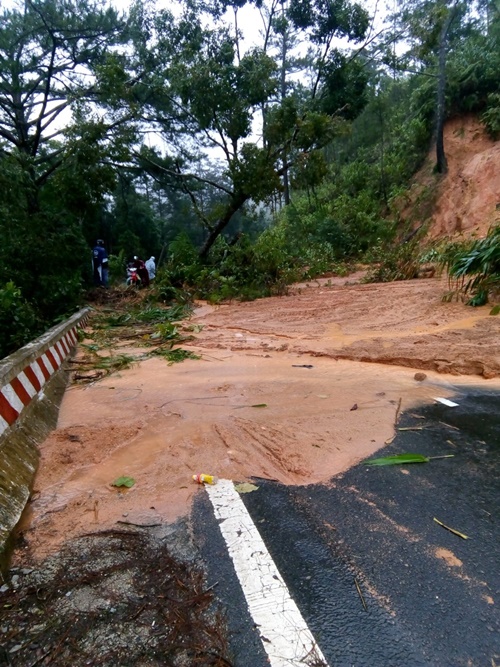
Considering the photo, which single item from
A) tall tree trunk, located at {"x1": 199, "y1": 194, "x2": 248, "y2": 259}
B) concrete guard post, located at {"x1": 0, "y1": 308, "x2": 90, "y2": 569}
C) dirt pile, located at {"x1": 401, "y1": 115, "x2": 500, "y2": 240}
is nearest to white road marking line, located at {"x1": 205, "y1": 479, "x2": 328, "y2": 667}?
concrete guard post, located at {"x1": 0, "y1": 308, "x2": 90, "y2": 569}

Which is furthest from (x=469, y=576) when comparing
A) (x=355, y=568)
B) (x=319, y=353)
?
(x=319, y=353)

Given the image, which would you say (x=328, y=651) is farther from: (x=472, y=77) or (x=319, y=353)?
(x=472, y=77)

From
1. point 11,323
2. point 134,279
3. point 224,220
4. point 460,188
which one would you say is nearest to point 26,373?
point 11,323

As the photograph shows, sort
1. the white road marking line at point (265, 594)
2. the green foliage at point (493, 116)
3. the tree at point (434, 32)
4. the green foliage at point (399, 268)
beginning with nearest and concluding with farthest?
the white road marking line at point (265, 594)
the green foliage at point (399, 268)
the tree at point (434, 32)
the green foliage at point (493, 116)

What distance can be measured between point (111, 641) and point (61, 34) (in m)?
18.4

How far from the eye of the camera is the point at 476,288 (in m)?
6.77

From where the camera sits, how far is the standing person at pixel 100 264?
15078 mm

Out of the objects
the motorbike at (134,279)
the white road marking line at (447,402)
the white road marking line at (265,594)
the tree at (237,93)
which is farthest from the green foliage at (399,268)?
the white road marking line at (265,594)

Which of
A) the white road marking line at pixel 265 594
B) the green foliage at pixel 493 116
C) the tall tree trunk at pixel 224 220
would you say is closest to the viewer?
the white road marking line at pixel 265 594

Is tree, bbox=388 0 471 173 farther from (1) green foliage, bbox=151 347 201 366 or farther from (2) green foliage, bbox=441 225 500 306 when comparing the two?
(1) green foliage, bbox=151 347 201 366

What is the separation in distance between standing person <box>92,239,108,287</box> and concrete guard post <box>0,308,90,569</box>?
37.1 feet

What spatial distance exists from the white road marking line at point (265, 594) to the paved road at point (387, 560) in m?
0.03

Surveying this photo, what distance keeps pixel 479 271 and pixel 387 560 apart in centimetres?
642

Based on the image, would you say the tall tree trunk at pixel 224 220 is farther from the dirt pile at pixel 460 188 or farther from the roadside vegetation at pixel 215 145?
the dirt pile at pixel 460 188
